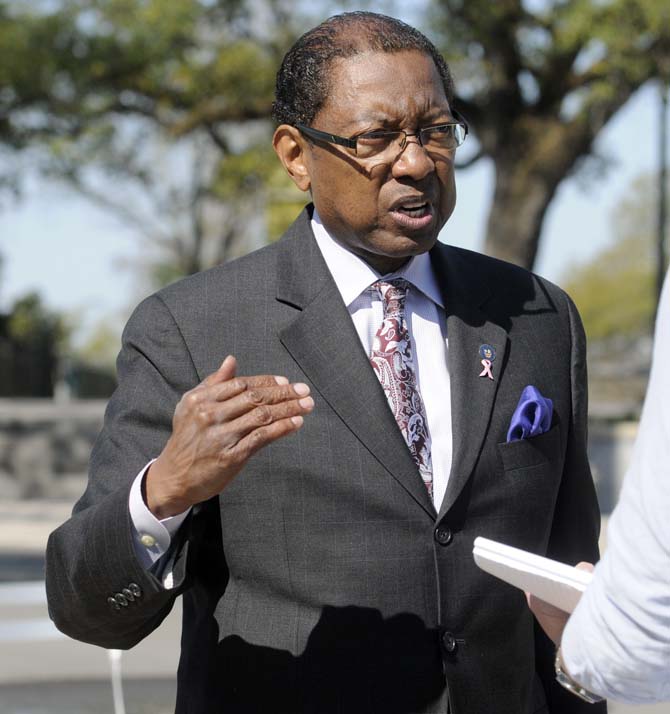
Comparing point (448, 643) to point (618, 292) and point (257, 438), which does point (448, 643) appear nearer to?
point (257, 438)

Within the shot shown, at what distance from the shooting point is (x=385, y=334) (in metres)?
2.54

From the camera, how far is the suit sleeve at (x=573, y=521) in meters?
2.57

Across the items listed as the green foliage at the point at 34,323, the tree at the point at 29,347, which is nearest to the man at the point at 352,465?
the tree at the point at 29,347

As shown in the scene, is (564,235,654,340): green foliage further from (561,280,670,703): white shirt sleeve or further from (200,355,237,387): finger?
(561,280,670,703): white shirt sleeve

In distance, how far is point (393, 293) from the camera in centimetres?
259

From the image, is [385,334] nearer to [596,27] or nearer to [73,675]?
[73,675]

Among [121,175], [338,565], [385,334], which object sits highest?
[121,175]

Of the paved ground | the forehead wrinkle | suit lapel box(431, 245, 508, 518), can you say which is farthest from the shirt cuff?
the paved ground

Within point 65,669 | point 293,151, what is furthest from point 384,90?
point 65,669

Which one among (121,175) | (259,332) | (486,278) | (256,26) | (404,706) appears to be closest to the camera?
(404,706)

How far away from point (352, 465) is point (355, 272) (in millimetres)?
448

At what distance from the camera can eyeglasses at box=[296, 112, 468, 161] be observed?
250 cm

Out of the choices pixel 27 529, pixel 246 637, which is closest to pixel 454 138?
pixel 246 637

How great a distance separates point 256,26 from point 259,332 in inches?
545
